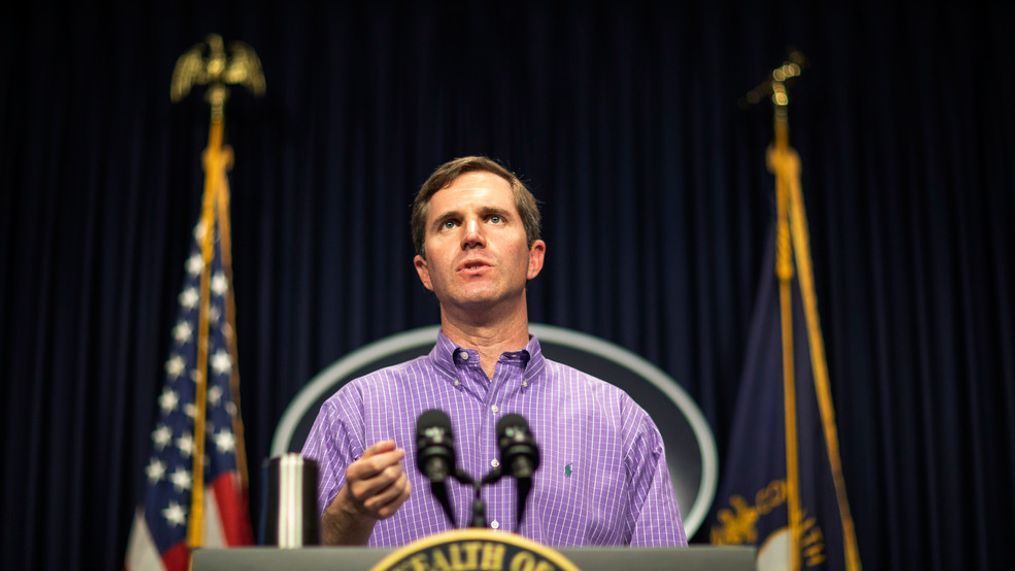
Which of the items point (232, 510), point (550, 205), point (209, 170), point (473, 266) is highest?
point (209, 170)

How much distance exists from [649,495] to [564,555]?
747 mm

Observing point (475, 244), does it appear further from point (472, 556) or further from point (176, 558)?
point (176, 558)

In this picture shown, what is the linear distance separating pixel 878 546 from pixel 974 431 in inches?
24.3

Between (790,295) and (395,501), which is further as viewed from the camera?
(790,295)

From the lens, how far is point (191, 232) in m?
4.35

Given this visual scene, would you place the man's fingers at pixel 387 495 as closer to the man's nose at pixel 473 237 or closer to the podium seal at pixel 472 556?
the podium seal at pixel 472 556

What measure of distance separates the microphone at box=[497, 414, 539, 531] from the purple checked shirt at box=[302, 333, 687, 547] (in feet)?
1.84

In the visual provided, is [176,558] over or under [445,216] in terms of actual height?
under

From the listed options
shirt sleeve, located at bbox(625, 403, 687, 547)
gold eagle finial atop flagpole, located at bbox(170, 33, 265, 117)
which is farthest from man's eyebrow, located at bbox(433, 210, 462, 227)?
gold eagle finial atop flagpole, located at bbox(170, 33, 265, 117)

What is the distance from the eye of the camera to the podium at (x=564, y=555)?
122 cm

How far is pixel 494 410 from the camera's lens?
1968mm

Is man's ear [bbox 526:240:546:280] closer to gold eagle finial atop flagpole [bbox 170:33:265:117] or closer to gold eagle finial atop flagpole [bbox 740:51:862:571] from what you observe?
A: gold eagle finial atop flagpole [bbox 740:51:862:571]

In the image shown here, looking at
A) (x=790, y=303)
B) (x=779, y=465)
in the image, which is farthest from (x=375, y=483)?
(x=790, y=303)

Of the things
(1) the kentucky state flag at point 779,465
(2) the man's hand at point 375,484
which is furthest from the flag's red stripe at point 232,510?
(2) the man's hand at point 375,484
